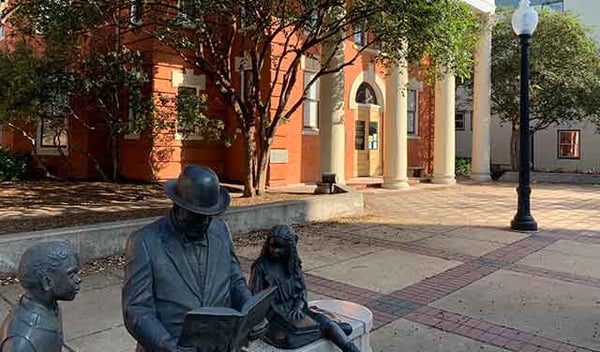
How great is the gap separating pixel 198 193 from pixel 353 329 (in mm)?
1993

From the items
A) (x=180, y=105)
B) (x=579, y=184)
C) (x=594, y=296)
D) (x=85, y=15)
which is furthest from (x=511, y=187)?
(x=85, y=15)

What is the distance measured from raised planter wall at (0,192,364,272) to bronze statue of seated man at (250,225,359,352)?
14.3 ft

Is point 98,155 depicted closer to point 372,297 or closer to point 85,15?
point 85,15

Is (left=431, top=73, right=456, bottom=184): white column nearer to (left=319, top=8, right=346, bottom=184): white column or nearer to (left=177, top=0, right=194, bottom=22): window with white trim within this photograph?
(left=319, top=8, right=346, bottom=184): white column

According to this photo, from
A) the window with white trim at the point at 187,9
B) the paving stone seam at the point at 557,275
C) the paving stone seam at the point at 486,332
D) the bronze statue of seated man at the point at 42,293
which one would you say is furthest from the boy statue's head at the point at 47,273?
the window with white trim at the point at 187,9

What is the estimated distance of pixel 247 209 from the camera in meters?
9.00

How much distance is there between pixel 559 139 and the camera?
2766 cm

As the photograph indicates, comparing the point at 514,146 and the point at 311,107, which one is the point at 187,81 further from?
the point at 514,146

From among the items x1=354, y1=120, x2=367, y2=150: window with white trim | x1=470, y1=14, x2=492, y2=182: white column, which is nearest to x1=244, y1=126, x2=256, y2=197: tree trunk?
x1=354, y1=120, x2=367, y2=150: window with white trim

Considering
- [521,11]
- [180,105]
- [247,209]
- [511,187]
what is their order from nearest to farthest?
[247,209] < [521,11] < [180,105] < [511,187]

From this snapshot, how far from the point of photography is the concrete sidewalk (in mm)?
4457

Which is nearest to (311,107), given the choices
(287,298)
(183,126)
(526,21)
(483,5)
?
(183,126)

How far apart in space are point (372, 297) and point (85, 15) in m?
7.99

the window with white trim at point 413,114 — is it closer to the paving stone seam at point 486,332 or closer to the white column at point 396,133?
the white column at point 396,133
